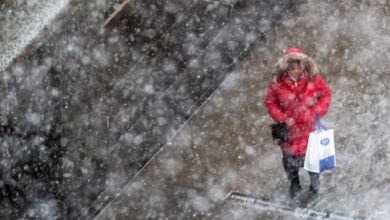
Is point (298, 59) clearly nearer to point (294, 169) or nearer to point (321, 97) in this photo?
point (321, 97)

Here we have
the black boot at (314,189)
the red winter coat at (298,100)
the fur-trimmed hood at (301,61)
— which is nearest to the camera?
the fur-trimmed hood at (301,61)

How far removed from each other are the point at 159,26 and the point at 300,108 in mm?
1595

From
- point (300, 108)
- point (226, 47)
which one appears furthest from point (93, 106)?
point (300, 108)

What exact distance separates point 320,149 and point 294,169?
64 cm

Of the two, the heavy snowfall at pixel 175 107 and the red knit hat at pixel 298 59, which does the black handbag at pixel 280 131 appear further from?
the heavy snowfall at pixel 175 107

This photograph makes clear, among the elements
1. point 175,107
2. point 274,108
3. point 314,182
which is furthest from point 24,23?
point 314,182

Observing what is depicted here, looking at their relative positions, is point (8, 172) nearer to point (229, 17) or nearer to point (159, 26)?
point (159, 26)

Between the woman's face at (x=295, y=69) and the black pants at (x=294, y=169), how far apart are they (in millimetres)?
897

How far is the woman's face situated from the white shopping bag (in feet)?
1.38

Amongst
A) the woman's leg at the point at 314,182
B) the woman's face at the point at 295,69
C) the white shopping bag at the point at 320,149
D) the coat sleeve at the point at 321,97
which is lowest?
the woman's leg at the point at 314,182

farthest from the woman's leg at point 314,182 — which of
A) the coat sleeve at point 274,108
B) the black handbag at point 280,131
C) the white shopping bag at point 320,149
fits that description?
the coat sleeve at point 274,108

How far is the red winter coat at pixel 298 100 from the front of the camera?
459 centimetres

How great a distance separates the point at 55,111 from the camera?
544 cm

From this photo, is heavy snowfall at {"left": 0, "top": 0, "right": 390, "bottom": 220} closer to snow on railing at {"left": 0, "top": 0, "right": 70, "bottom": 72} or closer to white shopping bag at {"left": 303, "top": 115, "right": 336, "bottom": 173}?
snow on railing at {"left": 0, "top": 0, "right": 70, "bottom": 72}
